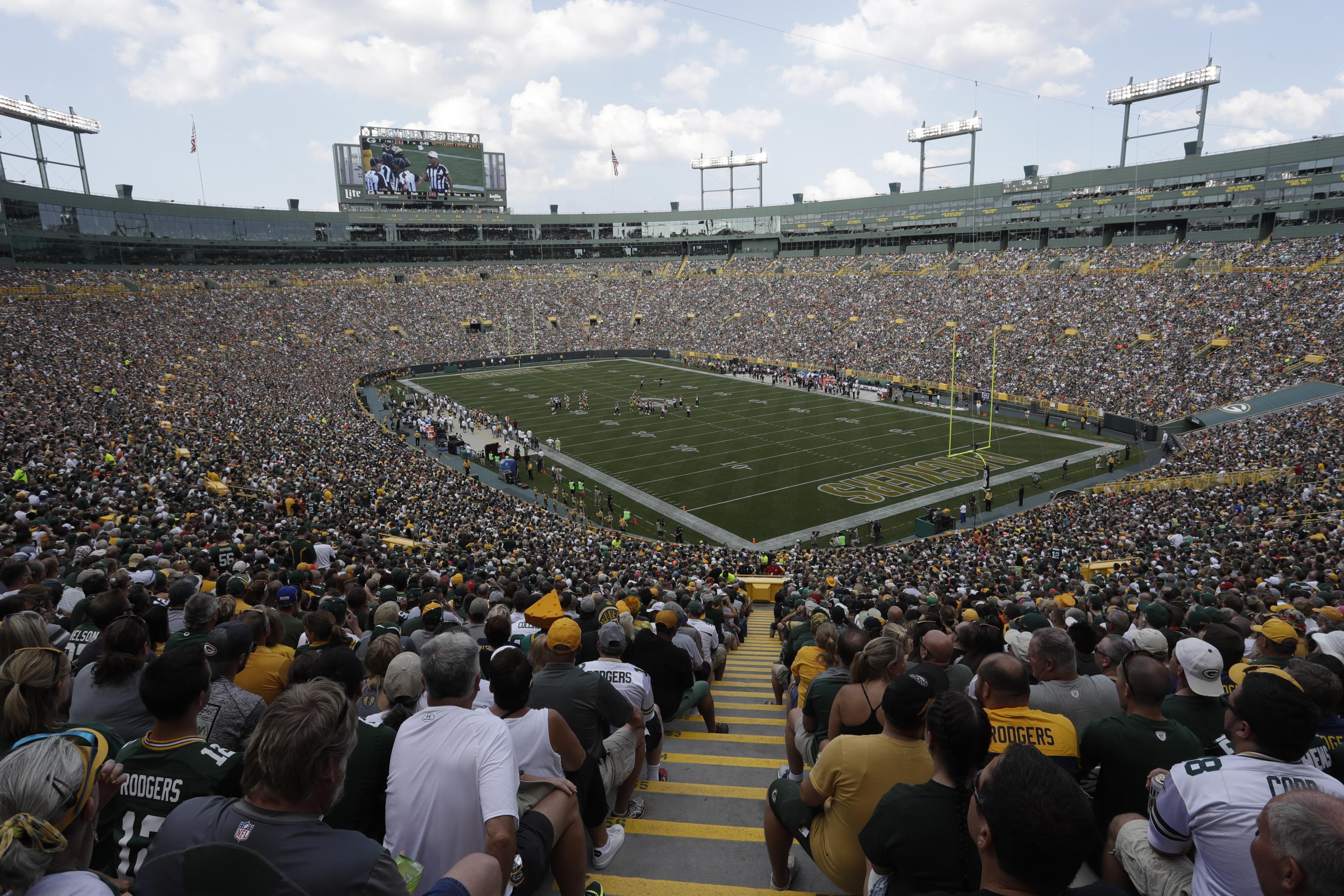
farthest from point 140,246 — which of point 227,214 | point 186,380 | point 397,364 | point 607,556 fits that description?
point 607,556

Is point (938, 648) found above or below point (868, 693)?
below

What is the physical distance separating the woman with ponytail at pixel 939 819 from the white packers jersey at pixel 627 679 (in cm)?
215

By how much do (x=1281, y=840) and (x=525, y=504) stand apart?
25829 mm

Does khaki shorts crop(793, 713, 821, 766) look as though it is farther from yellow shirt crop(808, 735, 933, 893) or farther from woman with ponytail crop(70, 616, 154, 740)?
A: woman with ponytail crop(70, 616, 154, 740)

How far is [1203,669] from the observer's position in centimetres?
388

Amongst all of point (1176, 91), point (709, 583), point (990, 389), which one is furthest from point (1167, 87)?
point (709, 583)

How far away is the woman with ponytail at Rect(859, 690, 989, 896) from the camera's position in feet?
9.07

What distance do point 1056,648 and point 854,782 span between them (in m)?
1.67

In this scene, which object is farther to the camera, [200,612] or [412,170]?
[412,170]

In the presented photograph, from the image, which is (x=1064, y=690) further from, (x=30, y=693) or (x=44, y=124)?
(x=44, y=124)

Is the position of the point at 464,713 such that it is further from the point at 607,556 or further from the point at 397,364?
the point at 397,364

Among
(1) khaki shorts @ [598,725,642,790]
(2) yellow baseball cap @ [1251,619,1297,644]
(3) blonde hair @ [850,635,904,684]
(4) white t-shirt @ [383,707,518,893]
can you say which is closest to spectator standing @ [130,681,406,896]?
(4) white t-shirt @ [383,707,518,893]

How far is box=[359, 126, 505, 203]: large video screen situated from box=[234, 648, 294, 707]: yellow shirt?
8908cm

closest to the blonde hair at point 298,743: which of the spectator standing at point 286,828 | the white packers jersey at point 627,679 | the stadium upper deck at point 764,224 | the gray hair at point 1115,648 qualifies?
the spectator standing at point 286,828
